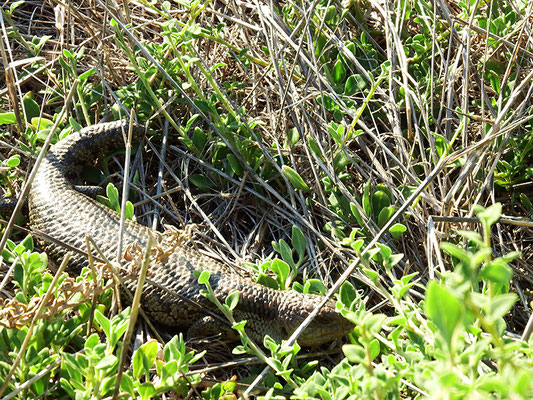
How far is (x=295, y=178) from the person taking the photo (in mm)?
3656

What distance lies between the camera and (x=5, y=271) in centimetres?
343

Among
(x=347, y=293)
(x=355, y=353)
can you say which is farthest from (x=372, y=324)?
(x=347, y=293)

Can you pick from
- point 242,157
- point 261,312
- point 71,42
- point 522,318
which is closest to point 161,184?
point 242,157

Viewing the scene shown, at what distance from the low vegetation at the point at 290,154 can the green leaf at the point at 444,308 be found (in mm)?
1363

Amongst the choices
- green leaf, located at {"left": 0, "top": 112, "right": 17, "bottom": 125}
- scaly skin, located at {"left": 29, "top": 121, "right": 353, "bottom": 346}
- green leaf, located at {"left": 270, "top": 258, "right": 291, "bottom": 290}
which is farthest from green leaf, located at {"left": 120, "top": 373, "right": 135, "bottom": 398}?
green leaf, located at {"left": 0, "top": 112, "right": 17, "bottom": 125}

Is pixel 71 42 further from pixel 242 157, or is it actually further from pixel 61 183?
pixel 242 157

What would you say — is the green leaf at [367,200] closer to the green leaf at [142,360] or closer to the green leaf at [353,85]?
the green leaf at [353,85]

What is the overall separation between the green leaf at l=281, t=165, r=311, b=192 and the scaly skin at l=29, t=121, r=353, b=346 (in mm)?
608

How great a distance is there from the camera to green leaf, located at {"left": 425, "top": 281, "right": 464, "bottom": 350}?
50.1 inches

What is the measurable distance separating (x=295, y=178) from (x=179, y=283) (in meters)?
0.87

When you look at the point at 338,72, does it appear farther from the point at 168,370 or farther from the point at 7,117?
the point at 168,370

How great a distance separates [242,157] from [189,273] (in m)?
0.85

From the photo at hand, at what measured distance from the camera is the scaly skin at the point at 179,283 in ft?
10.6

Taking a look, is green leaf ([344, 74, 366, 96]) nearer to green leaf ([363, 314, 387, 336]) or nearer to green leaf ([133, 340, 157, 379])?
green leaf ([133, 340, 157, 379])
